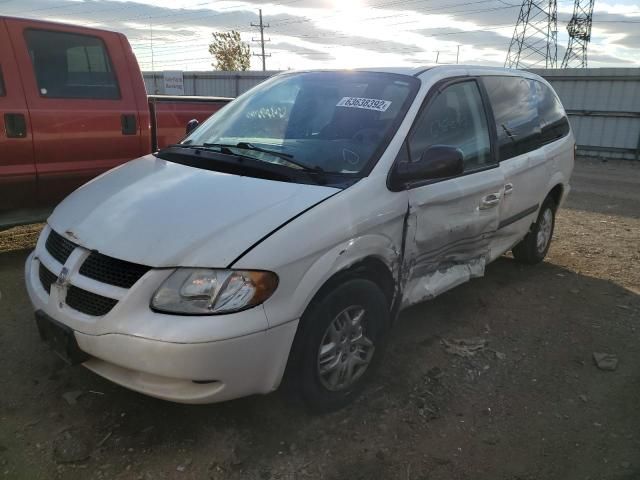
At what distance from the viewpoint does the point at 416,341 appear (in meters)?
3.64

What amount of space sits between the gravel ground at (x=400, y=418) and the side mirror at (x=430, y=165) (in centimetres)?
119

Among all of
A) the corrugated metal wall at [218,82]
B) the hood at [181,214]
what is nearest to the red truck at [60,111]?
the hood at [181,214]

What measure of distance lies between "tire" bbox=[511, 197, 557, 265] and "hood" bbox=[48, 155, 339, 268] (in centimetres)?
309

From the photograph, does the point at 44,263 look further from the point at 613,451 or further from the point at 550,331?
the point at 550,331

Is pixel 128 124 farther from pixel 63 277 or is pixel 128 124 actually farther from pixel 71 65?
pixel 63 277

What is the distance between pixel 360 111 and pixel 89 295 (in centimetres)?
182

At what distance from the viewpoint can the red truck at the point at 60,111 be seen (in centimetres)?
425

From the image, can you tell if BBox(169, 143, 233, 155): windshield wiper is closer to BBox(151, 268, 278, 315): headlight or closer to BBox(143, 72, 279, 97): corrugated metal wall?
BBox(151, 268, 278, 315): headlight

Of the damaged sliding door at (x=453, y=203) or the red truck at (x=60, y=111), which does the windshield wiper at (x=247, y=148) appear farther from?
the red truck at (x=60, y=111)

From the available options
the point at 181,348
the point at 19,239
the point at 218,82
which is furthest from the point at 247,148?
the point at 218,82

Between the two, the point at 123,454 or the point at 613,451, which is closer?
the point at 123,454

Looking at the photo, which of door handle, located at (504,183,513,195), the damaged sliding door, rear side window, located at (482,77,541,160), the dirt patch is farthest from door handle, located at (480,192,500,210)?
the dirt patch

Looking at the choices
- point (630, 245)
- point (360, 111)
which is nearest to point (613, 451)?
point (360, 111)

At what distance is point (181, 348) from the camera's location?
2.15m
